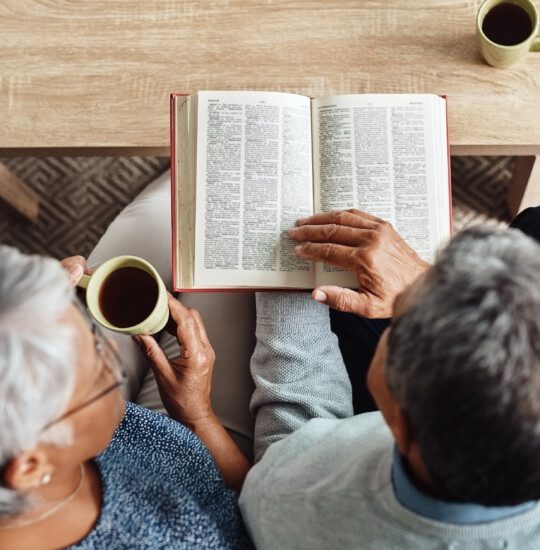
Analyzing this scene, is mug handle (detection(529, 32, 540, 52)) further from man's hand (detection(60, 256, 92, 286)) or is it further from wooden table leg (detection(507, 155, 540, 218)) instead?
man's hand (detection(60, 256, 92, 286))

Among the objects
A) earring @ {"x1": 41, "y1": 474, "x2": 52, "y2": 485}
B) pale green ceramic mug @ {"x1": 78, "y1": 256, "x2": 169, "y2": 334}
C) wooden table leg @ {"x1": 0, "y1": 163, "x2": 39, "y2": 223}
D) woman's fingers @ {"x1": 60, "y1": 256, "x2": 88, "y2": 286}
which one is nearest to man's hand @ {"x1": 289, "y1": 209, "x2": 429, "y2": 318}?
pale green ceramic mug @ {"x1": 78, "y1": 256, "x2": 169, "y2": 334}

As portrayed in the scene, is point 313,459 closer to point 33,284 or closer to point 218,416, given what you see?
point 218,416

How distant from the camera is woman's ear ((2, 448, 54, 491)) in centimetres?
59

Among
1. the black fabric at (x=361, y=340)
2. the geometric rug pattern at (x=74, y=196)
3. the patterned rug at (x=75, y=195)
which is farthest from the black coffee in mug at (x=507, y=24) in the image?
the geometric rug pattern at (x=74, y=196)

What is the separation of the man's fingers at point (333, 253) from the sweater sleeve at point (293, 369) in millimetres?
105

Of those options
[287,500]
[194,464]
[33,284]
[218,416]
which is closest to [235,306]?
[218,416]

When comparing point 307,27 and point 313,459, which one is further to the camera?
point 307,27

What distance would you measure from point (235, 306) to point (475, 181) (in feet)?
2.60

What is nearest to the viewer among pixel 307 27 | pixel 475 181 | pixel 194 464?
pixel 194 464

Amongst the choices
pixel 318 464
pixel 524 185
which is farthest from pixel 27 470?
pixel 524 185

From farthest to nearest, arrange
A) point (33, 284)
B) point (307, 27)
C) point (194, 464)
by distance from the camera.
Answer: point (307, 27), point (194, 464), point (33, 284)

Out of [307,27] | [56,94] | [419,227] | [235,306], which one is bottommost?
[235,306]

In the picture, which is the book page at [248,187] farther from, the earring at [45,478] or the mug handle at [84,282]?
the earring at [45,478]

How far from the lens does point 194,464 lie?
87 cm
